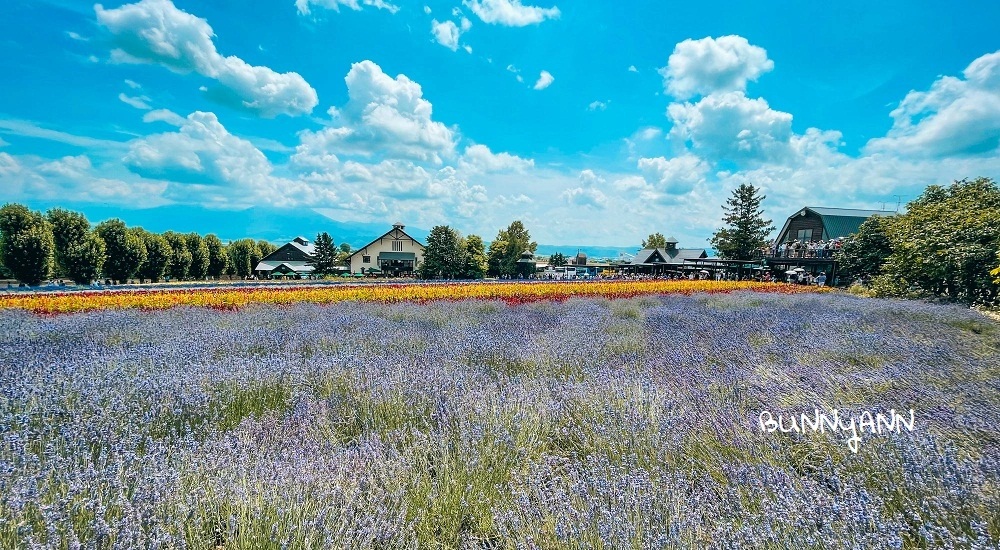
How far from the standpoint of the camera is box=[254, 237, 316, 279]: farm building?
178ft

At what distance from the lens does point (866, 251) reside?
21.7 meters

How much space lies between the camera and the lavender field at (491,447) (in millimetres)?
1614

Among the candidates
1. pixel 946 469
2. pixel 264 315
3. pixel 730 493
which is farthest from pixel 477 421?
pixel 264 315

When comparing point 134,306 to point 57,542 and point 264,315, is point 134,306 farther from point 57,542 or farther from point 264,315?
point 57,542

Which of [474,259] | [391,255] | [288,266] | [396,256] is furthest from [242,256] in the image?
[474,259]

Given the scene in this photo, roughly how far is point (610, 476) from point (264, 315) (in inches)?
305

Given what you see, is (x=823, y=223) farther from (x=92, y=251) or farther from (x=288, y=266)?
(x=288, y=266)

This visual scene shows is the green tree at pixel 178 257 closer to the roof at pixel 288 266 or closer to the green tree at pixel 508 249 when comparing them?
the roof at pixel 288 266

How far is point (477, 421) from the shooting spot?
2703 millimetres

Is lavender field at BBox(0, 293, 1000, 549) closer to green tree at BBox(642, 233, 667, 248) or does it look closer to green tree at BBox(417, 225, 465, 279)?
green tree at BBox(417, 225, 465, 279)

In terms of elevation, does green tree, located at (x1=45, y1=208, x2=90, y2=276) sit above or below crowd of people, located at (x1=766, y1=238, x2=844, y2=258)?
above

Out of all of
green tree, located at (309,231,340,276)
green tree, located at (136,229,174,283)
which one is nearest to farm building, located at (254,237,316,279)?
green tree, located at (309,231,340,276)

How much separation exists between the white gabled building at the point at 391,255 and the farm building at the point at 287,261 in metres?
7.05

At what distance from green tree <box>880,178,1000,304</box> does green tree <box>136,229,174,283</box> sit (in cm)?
4770
